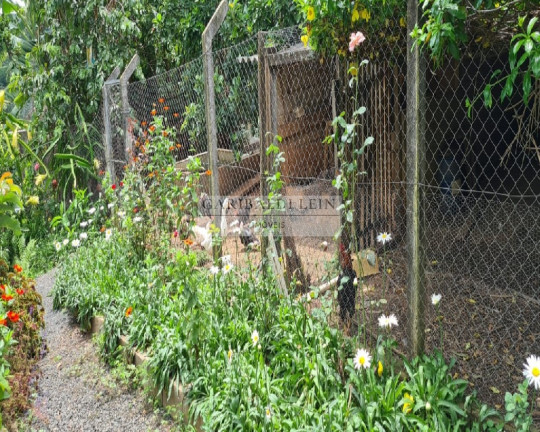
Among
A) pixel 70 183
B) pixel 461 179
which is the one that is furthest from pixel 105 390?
pixel 70 183

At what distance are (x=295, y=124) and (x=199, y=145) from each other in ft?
4.23

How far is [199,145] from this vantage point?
6.16 m

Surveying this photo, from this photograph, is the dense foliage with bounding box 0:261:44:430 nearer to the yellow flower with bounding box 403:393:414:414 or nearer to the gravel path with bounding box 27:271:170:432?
the gravel path with bounding box 27:271:170:432

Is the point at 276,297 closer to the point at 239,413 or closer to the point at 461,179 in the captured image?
the point at 239,413

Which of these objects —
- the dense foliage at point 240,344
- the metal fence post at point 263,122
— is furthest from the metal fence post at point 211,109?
the metal fence post at point 263,122

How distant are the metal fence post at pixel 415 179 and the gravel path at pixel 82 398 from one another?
1665 mm

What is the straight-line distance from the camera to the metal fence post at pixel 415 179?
261cm

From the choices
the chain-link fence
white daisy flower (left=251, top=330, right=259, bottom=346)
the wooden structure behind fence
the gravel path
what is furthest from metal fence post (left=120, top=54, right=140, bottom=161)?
white daisy flower (left=251, top=330, right=259, bottom=346)

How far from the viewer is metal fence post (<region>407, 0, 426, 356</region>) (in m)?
2.61

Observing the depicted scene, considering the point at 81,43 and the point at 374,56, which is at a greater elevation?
the point at 81,43

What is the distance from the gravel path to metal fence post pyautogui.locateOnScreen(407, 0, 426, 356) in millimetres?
1665

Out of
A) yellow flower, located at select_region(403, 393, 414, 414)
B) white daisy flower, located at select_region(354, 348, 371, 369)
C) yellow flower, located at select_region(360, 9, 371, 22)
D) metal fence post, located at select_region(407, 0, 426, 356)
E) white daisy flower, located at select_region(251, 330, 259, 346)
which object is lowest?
yellow flower, located at select_region(403, 393, 414, 414)

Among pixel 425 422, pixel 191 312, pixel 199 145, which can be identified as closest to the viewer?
pixel 425 422

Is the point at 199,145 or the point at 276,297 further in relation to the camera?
the point at 199,145
